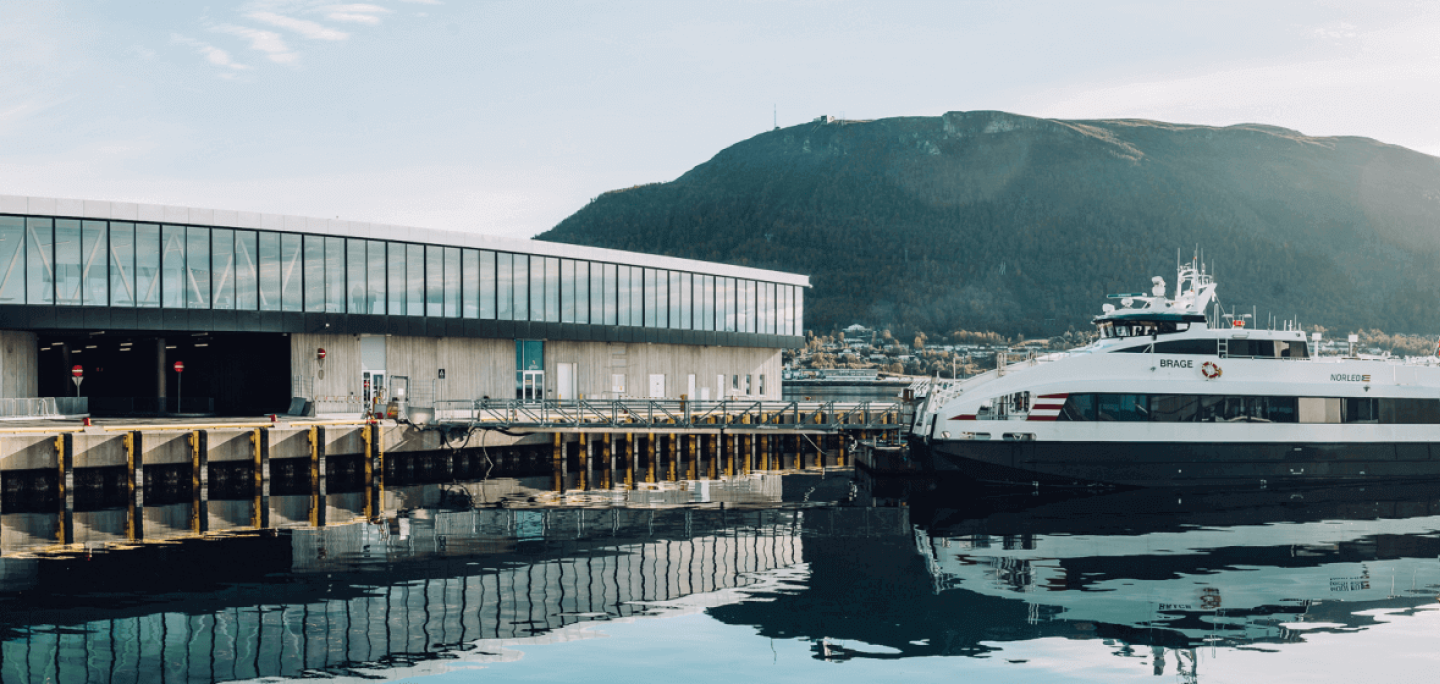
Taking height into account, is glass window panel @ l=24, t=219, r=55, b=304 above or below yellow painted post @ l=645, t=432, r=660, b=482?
above

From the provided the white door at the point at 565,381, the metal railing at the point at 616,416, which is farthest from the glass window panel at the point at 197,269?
the white door at the point at 565,381

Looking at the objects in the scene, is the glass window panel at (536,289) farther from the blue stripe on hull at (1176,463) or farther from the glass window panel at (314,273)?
the blue stripe on hull at (1176,463)

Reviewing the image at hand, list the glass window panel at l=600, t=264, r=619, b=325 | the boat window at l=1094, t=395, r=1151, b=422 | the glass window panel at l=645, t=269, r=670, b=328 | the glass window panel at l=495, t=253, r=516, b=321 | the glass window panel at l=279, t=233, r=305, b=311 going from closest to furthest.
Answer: the boat window at l=1094, t=395, r=1151, b=422
the glass window panel at l=279, t=233, r=305, b=311
the glass window panel at l=495, t=253, r=516, b=321
the glass window panel at l=600, t=264, r=619, b=325
the glass window panel at l=645, t=269, r=670, b=328

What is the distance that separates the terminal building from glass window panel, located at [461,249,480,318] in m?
0.09

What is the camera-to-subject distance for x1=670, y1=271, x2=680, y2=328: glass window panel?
60.2 metres

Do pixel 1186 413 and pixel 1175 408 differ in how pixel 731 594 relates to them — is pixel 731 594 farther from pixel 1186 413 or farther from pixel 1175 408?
pixel 1186 413

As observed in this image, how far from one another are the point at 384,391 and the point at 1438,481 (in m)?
39.6

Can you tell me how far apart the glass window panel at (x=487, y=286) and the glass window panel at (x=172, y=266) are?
1285cm

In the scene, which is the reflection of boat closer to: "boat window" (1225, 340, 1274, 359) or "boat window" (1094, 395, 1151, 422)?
"boat window" (1094, 395, 1151, 422)

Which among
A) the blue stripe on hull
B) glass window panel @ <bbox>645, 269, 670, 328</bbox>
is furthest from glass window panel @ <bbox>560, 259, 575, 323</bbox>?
the blue stripe on hull

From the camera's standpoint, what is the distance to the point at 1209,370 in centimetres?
3494

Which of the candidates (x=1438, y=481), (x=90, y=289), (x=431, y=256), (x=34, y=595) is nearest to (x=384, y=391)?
(x=431, y=256)

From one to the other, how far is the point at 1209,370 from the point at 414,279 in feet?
105

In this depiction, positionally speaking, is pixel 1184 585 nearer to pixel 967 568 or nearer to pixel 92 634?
pixel 967 568
